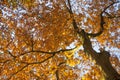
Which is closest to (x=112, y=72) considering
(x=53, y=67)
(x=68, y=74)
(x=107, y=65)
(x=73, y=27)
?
(x=107, y=65)

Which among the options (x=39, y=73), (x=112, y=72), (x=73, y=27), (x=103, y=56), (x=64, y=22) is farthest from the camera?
(x=39, y=73)

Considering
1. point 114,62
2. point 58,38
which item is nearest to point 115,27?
point 114,62

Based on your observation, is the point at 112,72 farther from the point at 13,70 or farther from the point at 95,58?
the point at 13,70

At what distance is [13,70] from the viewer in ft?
61.9

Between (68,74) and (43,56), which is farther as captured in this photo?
(68,74)

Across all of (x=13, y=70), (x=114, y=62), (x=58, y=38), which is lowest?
(x=114, y=62)

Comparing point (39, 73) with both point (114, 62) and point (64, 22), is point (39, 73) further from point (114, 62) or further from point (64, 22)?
point (114, 62)

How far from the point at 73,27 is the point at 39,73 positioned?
574cm

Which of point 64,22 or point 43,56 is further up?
point 64,22

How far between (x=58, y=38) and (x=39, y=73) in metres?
3.65

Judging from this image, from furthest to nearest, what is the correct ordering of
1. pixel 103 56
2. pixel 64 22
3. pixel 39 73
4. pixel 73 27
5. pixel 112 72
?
pixel 39 73 → pixel 64 22 → pixel 73 27 → pixel 103 56 → pixel 112 72

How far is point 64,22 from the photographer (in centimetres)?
1958

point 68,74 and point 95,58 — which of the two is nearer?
point 95,58

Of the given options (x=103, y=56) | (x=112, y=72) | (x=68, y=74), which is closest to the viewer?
(x=112, y=72)
